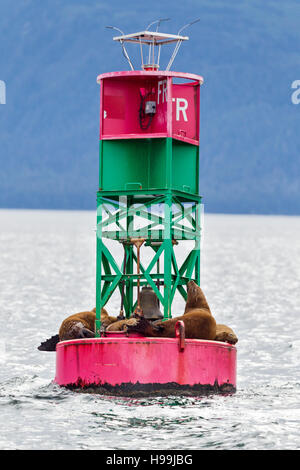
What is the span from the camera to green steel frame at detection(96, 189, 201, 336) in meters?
41.1

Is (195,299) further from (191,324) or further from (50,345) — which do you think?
(50,345)

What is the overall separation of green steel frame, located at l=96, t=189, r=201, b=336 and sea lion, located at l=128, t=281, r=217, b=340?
2.79 ft

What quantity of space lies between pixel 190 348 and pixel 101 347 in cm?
293

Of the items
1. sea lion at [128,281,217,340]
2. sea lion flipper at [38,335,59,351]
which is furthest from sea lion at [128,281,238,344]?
sea lion flipper at [38,335,59,351]

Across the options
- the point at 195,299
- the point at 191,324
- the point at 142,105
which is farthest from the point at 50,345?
the point at 142,105

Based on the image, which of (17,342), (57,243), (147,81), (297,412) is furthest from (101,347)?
(57,243)

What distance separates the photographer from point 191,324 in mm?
39438

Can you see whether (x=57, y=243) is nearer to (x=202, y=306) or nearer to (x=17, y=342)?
(x=17, y=342)

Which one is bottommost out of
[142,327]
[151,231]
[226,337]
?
[226,337]

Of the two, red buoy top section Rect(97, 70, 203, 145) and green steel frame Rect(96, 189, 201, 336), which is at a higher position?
red buoy top section Rect(97, 70, 203, 145)

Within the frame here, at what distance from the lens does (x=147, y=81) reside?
→ 4241 centimetres

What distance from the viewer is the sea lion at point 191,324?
38656 millimetres

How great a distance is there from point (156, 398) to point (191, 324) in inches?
121

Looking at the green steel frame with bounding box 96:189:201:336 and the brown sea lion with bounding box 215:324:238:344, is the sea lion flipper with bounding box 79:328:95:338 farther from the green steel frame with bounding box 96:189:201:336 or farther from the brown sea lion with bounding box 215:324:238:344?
the brown sea lion with bounding box 215:324:238:344
